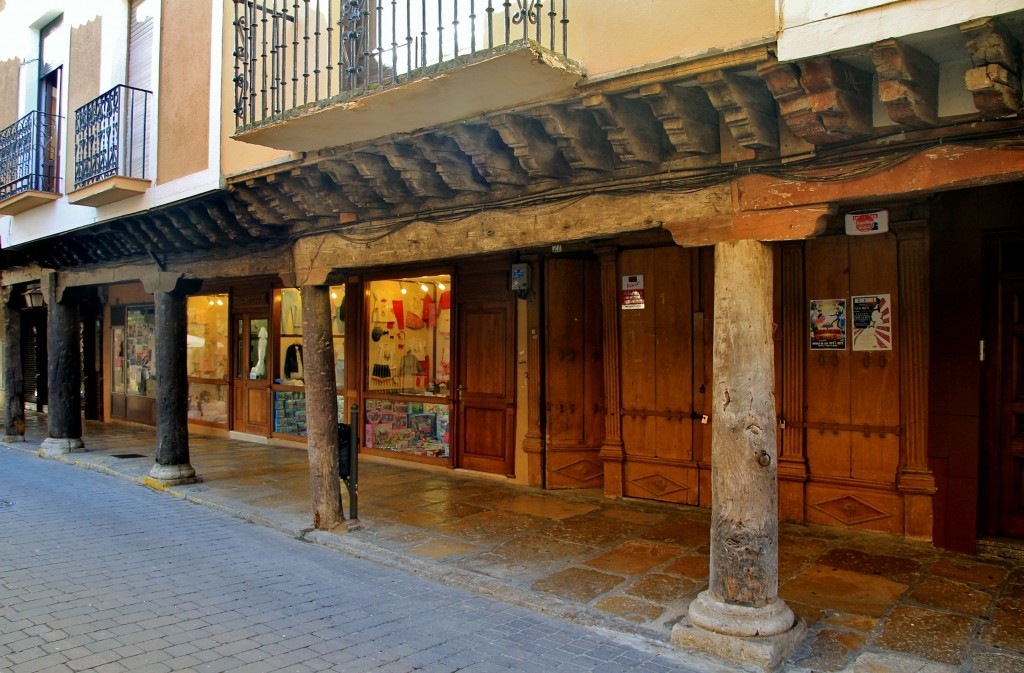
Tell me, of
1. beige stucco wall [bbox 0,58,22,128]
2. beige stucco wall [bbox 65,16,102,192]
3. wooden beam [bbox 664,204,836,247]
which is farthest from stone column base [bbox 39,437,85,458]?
wooden beam [bbox 664,204,836,247]

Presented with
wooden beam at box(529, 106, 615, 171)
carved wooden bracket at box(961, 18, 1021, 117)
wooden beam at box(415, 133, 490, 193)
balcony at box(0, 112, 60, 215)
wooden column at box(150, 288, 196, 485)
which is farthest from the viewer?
balcony at box(0, 112, 60, 215)

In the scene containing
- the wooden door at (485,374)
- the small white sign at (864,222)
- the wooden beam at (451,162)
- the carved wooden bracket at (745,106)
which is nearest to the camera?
the carved wooden bracket at (745,106)

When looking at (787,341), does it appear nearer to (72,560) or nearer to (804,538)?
(804,538)

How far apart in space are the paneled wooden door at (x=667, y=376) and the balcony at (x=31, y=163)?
949 cm

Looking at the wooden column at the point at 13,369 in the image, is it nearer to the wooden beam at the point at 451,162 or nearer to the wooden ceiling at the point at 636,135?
the wooden ceiling at the point at 636,135

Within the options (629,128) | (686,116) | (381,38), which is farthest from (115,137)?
(686,116)

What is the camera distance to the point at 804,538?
21.4ft

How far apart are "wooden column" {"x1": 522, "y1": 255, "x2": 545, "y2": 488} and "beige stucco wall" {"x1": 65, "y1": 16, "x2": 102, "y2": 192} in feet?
24.3

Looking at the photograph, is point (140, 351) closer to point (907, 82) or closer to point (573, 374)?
point (573, 374)

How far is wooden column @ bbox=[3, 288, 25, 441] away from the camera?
13211 millimetres

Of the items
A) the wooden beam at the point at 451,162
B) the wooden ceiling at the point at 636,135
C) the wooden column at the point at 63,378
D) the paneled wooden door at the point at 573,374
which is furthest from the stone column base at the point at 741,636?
the wooden column at the point at 63,378

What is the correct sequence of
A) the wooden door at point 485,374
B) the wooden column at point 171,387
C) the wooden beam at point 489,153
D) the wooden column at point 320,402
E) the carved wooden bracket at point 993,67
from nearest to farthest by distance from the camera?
the carved wooden bracket at point 993,67
the wooden beam at point 489,153
the wooden column at point 320,402
the wooden door at point 485,374
the wooden column at point 171,387

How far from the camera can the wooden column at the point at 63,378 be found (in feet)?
39.2

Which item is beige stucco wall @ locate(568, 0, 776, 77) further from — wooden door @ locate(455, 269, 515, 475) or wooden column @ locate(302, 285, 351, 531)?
wooden door @ locate(455, 269, 515, 475)
